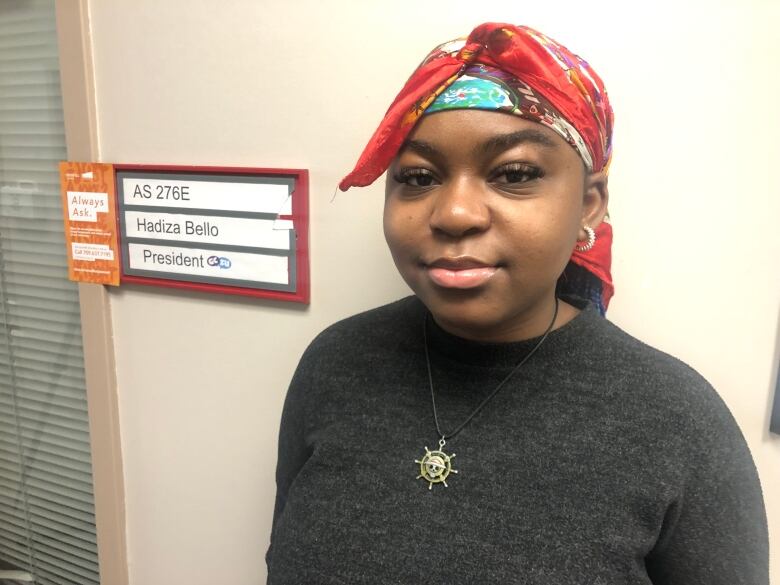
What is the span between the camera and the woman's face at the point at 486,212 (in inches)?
20.0

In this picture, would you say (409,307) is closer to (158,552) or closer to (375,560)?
(375,560)

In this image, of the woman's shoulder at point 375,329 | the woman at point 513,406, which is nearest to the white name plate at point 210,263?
the woman's shoulder at point 375,329

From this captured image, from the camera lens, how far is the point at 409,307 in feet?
2.47

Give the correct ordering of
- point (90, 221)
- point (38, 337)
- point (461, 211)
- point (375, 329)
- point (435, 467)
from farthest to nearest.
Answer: point (38, 337) < point (90, 221) < point (375, 329) < point (435, 467) < point (461, 211)

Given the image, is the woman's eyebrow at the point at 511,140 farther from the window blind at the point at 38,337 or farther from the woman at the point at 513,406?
the window blind at the point at 38,337

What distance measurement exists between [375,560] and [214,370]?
57cm

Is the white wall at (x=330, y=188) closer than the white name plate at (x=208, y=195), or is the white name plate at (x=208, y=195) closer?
the white wall at (x=330, y=188)

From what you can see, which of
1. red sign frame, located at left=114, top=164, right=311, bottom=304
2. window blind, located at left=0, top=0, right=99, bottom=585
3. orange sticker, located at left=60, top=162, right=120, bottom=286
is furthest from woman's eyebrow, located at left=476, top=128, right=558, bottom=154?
window blind, located at left=0, top=0, right=99, bottom=585

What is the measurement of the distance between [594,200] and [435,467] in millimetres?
338

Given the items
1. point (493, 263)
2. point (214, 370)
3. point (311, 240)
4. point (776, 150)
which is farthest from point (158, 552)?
point (776, 150)

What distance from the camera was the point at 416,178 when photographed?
0.56 metres

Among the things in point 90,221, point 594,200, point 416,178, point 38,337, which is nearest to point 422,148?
point 416,178

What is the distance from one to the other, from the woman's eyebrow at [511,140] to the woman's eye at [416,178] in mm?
61

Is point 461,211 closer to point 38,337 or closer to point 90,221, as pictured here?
point 90,221
